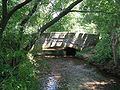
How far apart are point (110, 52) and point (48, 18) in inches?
416

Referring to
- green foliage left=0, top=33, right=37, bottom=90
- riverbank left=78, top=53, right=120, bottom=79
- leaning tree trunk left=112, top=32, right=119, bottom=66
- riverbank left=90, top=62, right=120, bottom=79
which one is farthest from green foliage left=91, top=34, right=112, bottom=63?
green foliage left=0, top=33, right=37, bottom=90

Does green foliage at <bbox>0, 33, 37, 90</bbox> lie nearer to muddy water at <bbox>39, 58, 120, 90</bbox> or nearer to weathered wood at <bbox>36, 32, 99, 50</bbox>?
muddy water at <bbox>39, 58, 120, 90</bbox>

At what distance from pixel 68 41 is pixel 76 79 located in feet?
39.2

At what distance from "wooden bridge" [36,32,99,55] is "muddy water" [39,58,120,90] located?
5589 mm

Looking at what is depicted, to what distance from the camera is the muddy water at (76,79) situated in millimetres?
18328

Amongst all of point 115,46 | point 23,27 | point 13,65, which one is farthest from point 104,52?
point 13,65

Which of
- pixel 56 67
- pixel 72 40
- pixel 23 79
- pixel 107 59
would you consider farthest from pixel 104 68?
pixel 23 79

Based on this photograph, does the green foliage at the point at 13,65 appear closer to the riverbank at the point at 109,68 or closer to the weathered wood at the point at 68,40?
the riverbank at the point at 109,68

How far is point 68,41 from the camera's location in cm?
3197

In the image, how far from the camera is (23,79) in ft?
35.5

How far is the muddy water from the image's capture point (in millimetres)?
18328

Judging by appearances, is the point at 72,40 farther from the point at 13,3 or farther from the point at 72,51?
the point at 13,3

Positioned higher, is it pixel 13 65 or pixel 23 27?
pixel 23 27

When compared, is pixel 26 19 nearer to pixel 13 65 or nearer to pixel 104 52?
pixel 13 65
